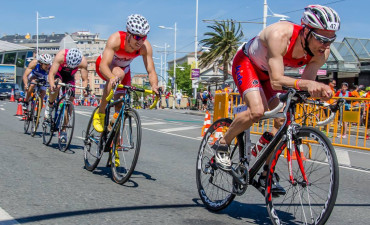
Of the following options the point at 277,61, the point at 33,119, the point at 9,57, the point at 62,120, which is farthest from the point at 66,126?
the point at 9,57

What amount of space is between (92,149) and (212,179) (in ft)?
7.80

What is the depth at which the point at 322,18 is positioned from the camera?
3590mm

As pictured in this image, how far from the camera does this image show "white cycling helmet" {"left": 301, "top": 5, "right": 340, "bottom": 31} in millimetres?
3584

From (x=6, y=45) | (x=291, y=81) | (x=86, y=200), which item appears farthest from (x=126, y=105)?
(x=6, y=45)

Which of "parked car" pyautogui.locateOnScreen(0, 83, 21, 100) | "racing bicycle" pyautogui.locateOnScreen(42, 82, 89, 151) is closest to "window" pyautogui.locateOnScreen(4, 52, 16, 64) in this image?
"parked car" pyautogui.locateOnScreen(0, 83, 21, 100)

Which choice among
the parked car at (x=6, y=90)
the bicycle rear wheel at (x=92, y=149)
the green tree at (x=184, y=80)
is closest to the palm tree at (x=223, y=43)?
the parked car at (x=6, y=90)

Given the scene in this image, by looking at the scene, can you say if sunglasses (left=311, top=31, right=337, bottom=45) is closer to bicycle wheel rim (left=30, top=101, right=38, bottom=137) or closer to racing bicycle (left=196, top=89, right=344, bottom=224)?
racing bicycle (left=196, top=89, right=344, bottom=224)

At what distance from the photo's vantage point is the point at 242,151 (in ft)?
14.3

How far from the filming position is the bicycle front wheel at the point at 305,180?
3203mm

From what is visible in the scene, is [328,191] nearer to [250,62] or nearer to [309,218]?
[309,218]

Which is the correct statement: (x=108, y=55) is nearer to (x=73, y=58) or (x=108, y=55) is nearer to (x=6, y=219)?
(x=6, y=219)

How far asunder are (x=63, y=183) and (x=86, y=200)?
90 cm

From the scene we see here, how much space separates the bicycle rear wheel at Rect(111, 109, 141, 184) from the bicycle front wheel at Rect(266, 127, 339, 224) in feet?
6.88

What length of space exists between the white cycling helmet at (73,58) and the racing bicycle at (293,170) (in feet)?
17.6
